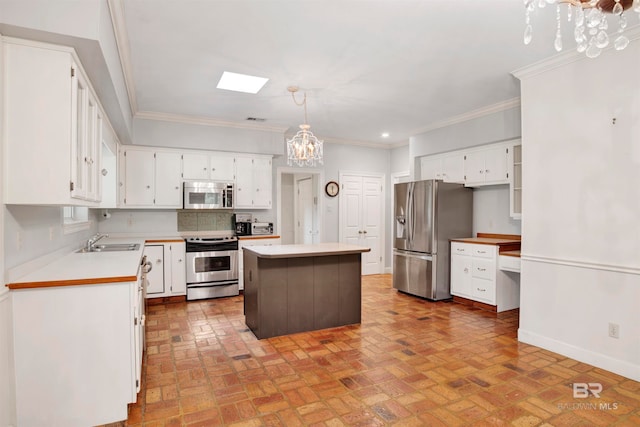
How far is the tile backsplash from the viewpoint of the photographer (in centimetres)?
570

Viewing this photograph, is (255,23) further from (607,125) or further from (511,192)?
(511,192)

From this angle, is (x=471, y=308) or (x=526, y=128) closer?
(x=526, y=128)

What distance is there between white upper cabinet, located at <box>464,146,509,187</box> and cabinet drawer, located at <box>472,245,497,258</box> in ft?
3.06

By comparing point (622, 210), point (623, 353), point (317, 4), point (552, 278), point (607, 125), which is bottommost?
point (623, 353)

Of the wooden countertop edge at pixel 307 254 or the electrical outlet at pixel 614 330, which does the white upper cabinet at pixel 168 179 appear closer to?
the wooden countertop edge at pixel 307 254

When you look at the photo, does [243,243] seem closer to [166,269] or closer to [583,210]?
[166,269]

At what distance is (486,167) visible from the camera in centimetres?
502

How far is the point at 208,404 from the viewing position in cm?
241

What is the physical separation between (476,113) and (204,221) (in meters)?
4.32

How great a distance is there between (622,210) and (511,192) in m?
1.85

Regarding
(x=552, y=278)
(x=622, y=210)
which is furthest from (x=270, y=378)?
(x=622, y=210)

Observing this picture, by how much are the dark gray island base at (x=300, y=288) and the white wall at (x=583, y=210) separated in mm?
1746

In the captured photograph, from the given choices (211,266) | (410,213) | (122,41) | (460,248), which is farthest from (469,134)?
(122,41)

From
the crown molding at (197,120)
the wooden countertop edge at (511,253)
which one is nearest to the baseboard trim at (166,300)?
the crown molding at (197,120)
